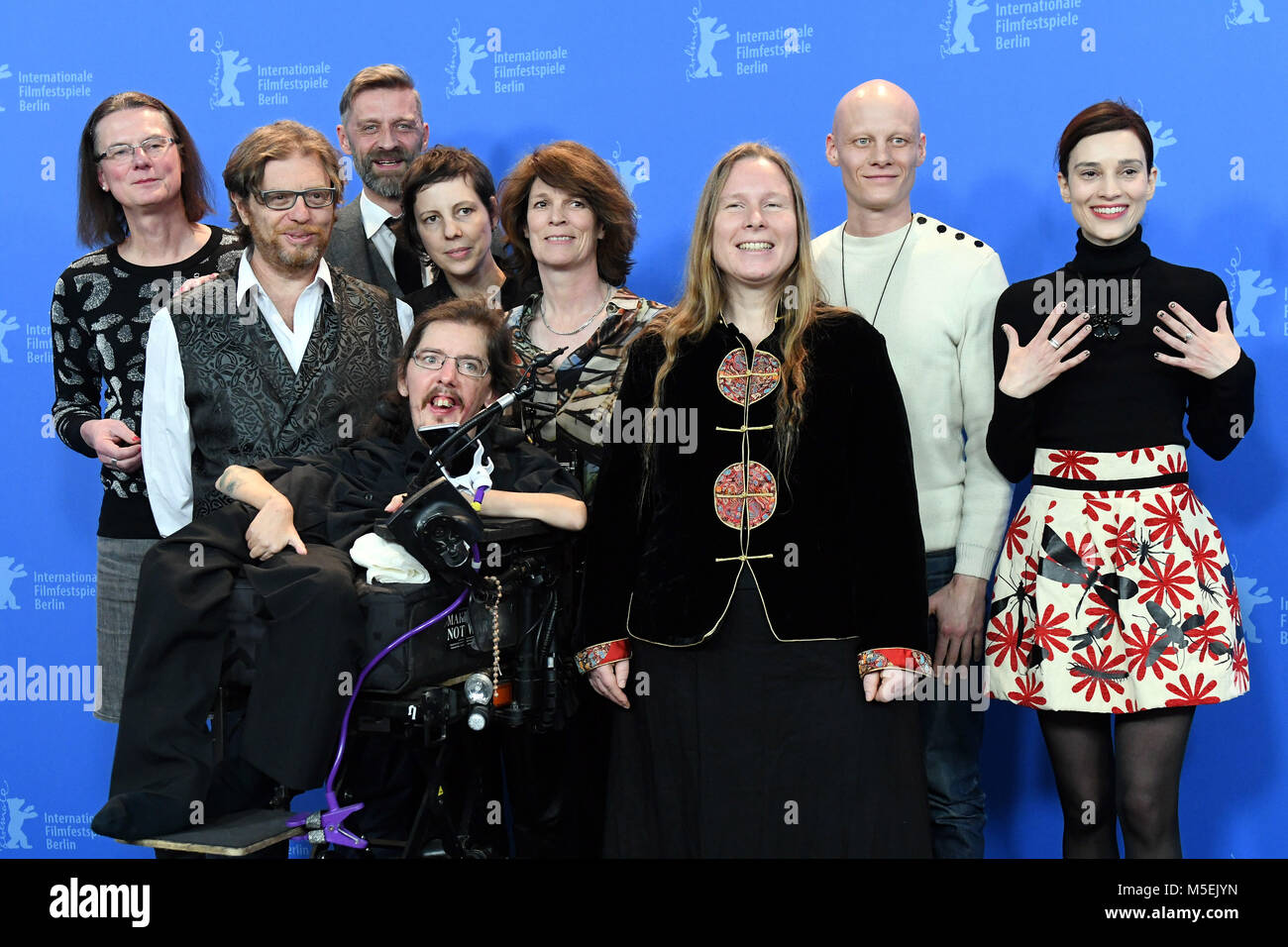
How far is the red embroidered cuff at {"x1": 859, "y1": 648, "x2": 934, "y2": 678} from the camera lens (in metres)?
2.71

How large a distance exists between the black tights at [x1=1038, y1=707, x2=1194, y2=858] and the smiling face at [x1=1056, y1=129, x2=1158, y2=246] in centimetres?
114

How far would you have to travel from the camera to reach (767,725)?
2770mm

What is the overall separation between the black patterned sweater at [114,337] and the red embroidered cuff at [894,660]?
209 centimetres

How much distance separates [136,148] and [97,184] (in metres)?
0.19

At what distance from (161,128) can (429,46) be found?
4.28 ft

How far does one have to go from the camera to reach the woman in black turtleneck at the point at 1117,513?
2982mm

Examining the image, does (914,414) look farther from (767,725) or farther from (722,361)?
(767,725)

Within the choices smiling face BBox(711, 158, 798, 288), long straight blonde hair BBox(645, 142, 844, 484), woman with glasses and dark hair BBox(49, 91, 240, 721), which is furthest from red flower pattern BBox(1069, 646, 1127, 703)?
woman with glasses and dark hair BBox(49, 91, 240, 721)

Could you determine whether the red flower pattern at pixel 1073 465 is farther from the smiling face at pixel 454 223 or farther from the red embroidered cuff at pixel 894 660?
the smiling face at pixel 454 223

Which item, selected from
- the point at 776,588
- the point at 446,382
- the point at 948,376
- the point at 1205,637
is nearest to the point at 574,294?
the point at 446,382

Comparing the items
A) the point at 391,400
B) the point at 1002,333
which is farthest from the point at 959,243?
the point at 391,400

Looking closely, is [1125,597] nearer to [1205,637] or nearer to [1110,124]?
[1205,637]

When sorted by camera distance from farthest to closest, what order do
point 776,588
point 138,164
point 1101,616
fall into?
point 138,164 < point 1101,616 < point 776,588

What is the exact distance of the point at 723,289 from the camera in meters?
2.94
